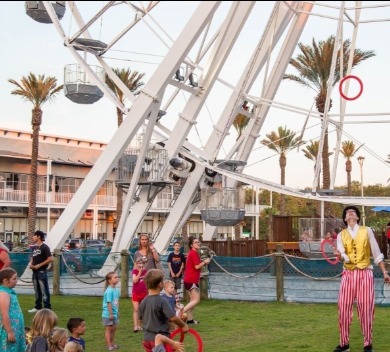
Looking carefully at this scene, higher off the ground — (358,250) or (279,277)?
(358,250)

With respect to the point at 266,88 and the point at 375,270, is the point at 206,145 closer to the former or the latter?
the point at 266,88

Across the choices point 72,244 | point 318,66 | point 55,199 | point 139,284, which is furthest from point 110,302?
point 55,199

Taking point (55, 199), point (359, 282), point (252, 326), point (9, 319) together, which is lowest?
point (252, 326)

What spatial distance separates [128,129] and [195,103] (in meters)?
3.29

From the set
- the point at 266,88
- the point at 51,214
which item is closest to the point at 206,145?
the point at 266,88

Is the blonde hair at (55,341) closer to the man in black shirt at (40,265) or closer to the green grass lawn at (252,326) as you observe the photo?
the green grass lawn at (252,326)

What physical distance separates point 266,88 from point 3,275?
58.5 feet

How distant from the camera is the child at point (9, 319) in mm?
7598

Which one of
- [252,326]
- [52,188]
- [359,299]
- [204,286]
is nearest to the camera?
[359,299]

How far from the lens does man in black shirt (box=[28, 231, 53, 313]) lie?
1523 centimetres

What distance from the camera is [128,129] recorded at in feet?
66.0

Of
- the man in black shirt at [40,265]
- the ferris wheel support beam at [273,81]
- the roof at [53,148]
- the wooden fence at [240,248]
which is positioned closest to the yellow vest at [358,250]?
the man in black shirt at [40,265]

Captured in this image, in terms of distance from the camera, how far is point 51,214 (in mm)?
60188

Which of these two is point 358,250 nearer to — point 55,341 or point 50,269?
point 55,341
